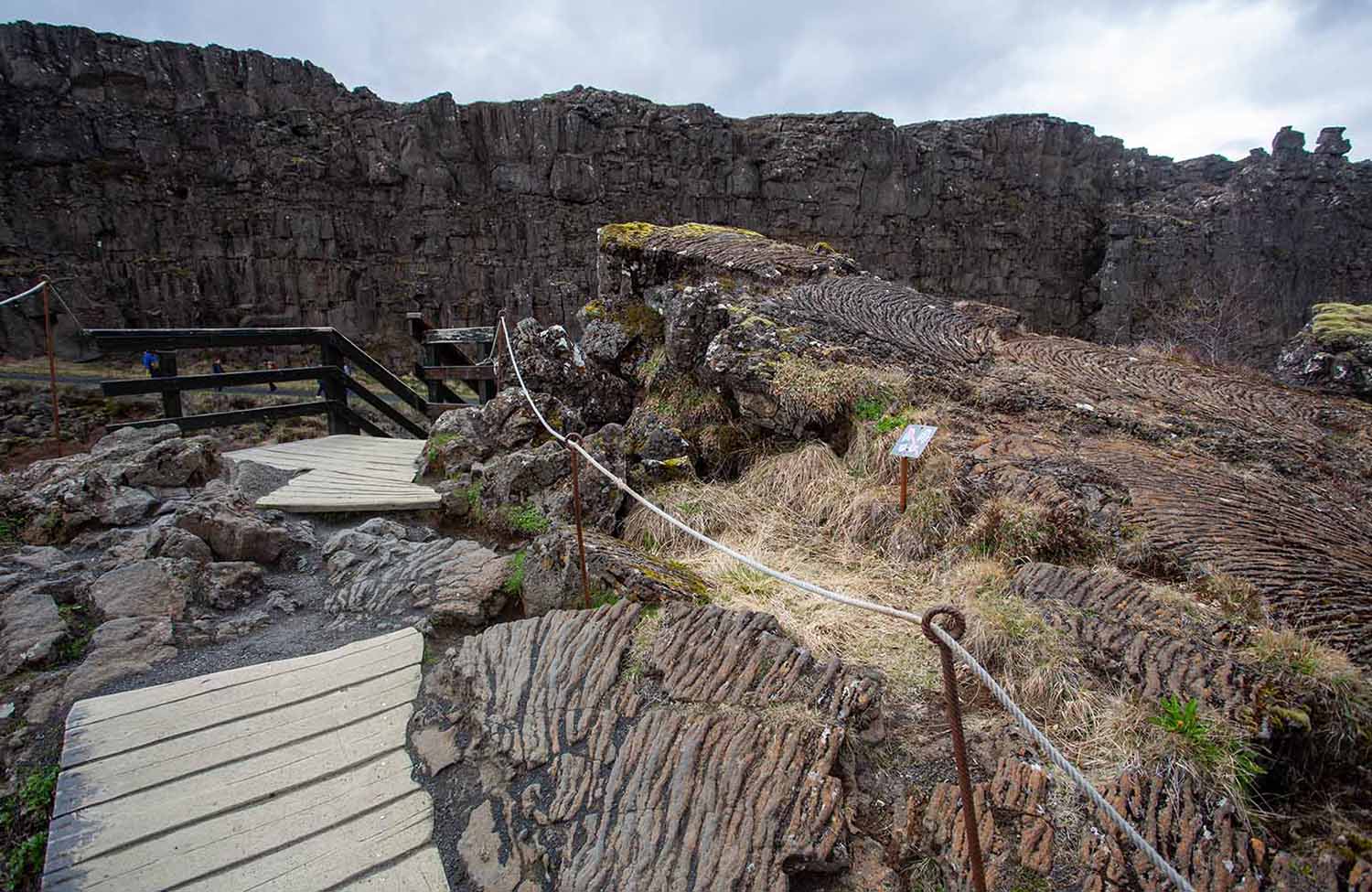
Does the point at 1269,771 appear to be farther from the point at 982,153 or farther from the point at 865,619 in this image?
the point at 982,153

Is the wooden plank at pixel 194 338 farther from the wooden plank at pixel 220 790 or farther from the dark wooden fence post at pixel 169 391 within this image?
the wooden plank at pixel 220 790

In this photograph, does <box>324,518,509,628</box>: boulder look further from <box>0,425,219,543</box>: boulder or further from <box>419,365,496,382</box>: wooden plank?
<box>419,365,496,382</box>: wooden plank

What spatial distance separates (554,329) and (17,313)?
14007mm

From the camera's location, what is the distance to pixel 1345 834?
157 centimetres

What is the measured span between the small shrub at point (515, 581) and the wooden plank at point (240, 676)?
0.46 metres

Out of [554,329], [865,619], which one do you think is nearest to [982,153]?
[554,329]

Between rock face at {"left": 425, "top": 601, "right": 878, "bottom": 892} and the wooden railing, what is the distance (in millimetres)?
4275

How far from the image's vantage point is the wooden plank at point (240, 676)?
7.70 ft

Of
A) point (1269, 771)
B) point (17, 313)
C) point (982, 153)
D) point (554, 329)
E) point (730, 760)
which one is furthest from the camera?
point (982, 153)

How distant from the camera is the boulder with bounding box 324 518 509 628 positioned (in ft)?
10.3

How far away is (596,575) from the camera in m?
2.95

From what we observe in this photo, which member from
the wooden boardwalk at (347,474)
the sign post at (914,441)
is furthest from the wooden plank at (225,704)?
the sign post at (914,441)

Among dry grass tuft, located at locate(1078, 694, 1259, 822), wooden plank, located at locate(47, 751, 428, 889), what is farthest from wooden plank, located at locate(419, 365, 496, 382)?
dry grass tuft, located at locate(1078, 694, 1259, 822)

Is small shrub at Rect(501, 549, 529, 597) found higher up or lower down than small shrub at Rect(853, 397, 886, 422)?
lower down
